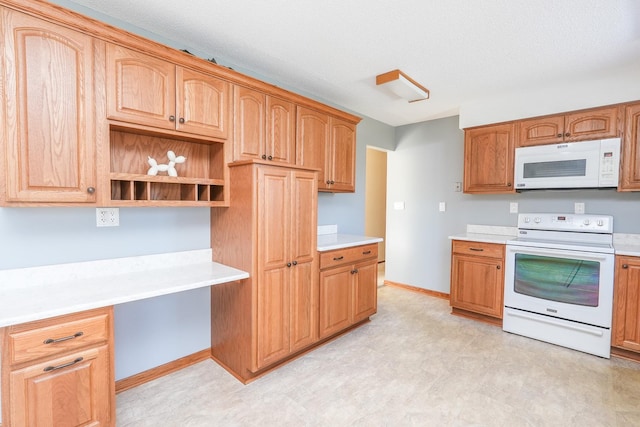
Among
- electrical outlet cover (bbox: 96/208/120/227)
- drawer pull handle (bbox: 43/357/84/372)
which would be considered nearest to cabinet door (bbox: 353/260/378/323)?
electrical outlet cover (bbox: 96/208/120/227)

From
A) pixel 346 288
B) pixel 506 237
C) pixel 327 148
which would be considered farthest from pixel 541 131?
pixel 346 288

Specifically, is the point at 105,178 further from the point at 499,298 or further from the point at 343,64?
the point at 499,298

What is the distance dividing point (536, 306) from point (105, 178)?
3667mm

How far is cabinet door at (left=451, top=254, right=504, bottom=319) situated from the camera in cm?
318

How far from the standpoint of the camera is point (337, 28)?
208 cm

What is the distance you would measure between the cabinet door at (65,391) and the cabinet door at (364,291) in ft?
6.74

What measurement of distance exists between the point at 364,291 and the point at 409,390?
1112 millimetres

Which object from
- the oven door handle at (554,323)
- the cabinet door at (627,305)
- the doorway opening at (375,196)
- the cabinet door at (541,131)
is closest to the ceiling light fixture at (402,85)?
the cabinet door at (541,131)

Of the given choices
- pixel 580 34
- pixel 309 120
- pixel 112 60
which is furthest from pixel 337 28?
pixel 580 34

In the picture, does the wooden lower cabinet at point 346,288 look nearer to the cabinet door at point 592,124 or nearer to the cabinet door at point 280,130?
the cabinet door at point 280,130

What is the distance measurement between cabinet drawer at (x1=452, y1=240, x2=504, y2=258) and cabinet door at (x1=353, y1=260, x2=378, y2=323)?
999 mm

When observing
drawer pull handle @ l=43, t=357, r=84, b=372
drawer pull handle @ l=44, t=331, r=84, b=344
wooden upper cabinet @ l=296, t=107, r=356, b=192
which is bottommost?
drawer pull handle @ l=43, t=357, r=84, b=372

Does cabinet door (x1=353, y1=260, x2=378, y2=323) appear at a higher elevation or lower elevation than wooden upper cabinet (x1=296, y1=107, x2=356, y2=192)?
lower

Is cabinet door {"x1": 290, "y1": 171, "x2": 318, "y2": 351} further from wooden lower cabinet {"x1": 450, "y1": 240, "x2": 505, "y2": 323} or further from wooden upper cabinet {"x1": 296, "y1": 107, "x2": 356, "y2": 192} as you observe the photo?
wooden lower cabinet {"x1": 450, "y1": 240, "x2": 505, "y2": 323}
